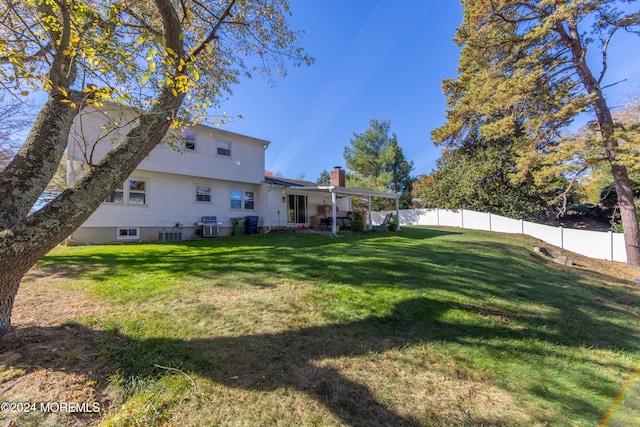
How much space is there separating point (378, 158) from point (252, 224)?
20847 mm

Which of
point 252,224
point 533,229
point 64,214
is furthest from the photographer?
point 533,229

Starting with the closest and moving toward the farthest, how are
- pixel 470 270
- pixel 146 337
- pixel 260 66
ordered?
pixel 146 337 < pixel 470 270 < pixel 260 66

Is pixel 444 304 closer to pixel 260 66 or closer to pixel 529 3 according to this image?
pixel 260 66

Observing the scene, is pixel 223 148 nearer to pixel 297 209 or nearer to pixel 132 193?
pixel 132 193

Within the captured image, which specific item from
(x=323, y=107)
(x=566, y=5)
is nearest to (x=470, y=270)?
(x=566, y=5)

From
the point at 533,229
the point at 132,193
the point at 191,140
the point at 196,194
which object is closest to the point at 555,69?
the point at 533,229

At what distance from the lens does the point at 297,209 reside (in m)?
16.2

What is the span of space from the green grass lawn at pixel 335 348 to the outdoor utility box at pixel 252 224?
27.3ft

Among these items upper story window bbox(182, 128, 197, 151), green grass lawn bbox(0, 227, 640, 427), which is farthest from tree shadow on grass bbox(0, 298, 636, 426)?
upper story window bbox(182, 128, 197, 151)

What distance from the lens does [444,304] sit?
4.22 meters

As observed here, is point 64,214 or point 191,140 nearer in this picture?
point 64,214

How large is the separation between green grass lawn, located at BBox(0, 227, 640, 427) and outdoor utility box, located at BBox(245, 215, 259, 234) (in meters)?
8.32

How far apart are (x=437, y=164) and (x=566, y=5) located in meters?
14.4

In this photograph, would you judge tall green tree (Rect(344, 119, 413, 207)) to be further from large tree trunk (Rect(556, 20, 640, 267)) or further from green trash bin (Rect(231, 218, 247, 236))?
large tree trunk (Rect(556, 20, 640, 267))
